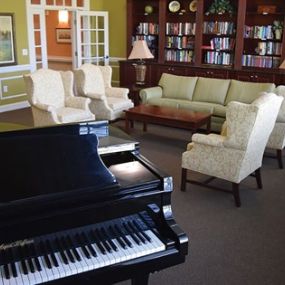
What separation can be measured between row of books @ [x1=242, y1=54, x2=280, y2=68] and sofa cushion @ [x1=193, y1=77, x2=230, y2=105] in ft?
4.53

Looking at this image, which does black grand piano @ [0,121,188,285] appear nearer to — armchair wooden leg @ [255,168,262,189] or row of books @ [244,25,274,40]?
armchair wooden leg @ [255,168,262,189]

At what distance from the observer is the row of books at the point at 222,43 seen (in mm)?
7629

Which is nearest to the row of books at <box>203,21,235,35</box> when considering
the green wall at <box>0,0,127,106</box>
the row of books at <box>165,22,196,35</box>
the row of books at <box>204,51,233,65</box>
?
the row of books at <box>165,22,196,35</box>

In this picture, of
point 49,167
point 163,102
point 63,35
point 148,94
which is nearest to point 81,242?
point 49,167

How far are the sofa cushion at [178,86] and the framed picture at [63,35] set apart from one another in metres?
4.74

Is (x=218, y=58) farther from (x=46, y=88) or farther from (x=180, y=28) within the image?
(x=46, y=88)

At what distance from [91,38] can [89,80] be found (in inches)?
101

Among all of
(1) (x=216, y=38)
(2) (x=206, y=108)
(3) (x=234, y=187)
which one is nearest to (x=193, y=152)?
(3) (x=234, y=187)

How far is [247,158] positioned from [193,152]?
20.6 inches

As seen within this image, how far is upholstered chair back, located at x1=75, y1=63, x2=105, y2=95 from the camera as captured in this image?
6.50 m

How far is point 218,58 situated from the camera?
307 inches

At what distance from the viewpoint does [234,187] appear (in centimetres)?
370

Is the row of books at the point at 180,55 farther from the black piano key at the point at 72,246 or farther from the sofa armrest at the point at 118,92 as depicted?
the black piano key at the point at 72,246

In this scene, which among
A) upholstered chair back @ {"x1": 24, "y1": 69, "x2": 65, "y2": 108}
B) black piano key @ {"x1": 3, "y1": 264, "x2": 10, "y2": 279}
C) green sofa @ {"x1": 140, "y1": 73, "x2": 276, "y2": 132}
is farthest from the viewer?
green sofa @ {"x1": 140, "y1": 73, "x2": 276, "y2": 132}
